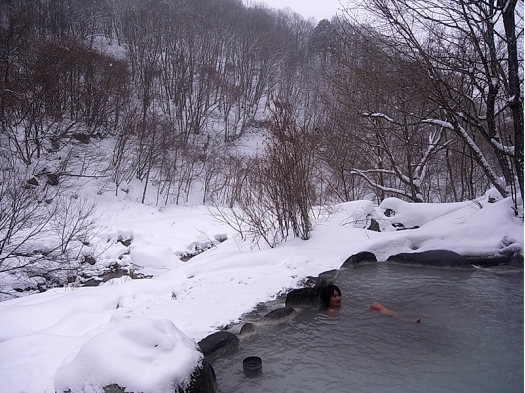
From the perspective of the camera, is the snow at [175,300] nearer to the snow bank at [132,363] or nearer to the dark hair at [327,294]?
the snow bank at [132,363]

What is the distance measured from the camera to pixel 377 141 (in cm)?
1332

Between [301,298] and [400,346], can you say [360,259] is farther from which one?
[400,346]

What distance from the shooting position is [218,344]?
14.1 feet

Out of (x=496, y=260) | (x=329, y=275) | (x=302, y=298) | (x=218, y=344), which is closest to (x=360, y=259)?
(x=329, y=275)

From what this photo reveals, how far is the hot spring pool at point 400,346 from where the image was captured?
357 centimetres

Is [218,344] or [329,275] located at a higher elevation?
[329,275]

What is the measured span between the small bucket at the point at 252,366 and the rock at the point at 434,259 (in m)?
4.49

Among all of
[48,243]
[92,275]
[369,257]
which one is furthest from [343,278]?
[48,243]

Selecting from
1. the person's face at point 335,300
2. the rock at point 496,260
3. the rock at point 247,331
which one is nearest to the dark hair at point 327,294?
the person's face at point 335,300

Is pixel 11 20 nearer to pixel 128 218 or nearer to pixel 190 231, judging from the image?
pixel 128 218

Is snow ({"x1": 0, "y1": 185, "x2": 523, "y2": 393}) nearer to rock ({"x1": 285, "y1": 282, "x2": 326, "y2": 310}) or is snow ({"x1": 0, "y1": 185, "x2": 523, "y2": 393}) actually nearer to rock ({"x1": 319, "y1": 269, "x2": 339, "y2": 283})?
rock ({"x1": 319, "y1": 269, "x2": 339, "y2": 283})

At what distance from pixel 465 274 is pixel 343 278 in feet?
7.32

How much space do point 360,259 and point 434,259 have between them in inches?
54.9

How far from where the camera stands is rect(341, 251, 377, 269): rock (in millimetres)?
7352
